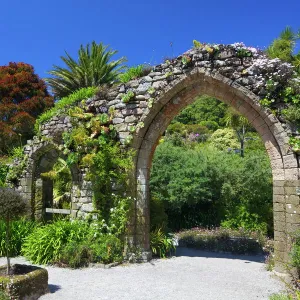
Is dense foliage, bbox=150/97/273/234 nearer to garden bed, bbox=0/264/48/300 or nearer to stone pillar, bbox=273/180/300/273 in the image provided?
stone pillar, bbox=273/180/300/273

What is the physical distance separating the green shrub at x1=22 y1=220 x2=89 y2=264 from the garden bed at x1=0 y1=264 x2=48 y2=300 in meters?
1.62

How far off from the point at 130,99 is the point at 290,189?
3735mm

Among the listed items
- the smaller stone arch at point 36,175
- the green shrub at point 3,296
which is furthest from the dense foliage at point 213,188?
the green shrub at point 3,296

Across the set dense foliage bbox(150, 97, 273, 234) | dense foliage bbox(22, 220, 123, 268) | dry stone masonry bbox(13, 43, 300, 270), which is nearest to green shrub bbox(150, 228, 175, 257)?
dry stone masonry bbox(13, 43, 300, 270)

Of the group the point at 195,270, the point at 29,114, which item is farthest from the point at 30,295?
the point at 29,114

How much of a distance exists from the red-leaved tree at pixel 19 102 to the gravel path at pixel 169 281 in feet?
32.7

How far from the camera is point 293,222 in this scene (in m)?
5.95

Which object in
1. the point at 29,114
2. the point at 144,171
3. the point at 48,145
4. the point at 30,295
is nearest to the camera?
the point at 30,295

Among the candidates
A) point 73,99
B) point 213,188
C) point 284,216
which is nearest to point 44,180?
point 73,99

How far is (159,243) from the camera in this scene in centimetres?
765

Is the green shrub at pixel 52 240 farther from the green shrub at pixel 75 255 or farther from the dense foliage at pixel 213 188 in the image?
the dense foliage at pixel 213 188

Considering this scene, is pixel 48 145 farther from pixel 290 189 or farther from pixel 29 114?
pixel 29 114

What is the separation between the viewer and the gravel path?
499cm

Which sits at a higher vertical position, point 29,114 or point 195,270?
point 29,114
